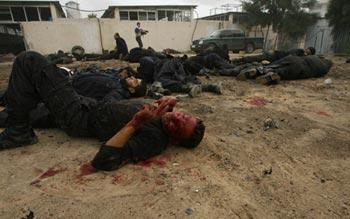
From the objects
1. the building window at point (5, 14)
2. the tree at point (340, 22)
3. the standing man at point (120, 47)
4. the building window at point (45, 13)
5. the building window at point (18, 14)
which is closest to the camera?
the standing man at point (120, 47)

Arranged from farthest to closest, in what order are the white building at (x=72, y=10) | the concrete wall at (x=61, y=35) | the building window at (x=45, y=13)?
1. the white building at (x=72, y=10)
2. the building window at (x=45, y=13)
3. the concrete wall at (x=61, y=35)

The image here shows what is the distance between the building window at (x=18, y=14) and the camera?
1943cm

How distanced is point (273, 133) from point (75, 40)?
16.5 metres

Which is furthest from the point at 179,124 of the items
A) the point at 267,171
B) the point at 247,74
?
the point at 247,74

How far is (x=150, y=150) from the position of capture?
8.38ft

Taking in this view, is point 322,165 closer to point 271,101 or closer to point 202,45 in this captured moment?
point 271,101

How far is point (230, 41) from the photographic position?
683 inches

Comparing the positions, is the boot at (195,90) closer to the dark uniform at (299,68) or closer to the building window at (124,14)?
the dark uniform at (299,68)

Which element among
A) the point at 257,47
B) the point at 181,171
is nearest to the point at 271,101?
the point at 181,171

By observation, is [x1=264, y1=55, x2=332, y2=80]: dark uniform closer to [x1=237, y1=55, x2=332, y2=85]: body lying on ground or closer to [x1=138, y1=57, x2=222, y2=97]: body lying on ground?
[x1=237, y1=55, x2=332, y2=85]: body lying on ground

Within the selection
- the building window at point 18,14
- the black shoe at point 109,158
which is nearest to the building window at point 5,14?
the building window at point 18,14

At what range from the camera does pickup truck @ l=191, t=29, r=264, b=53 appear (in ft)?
54.1

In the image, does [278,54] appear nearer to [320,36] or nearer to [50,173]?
[50,173]

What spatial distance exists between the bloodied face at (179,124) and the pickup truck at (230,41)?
45.2 ft
